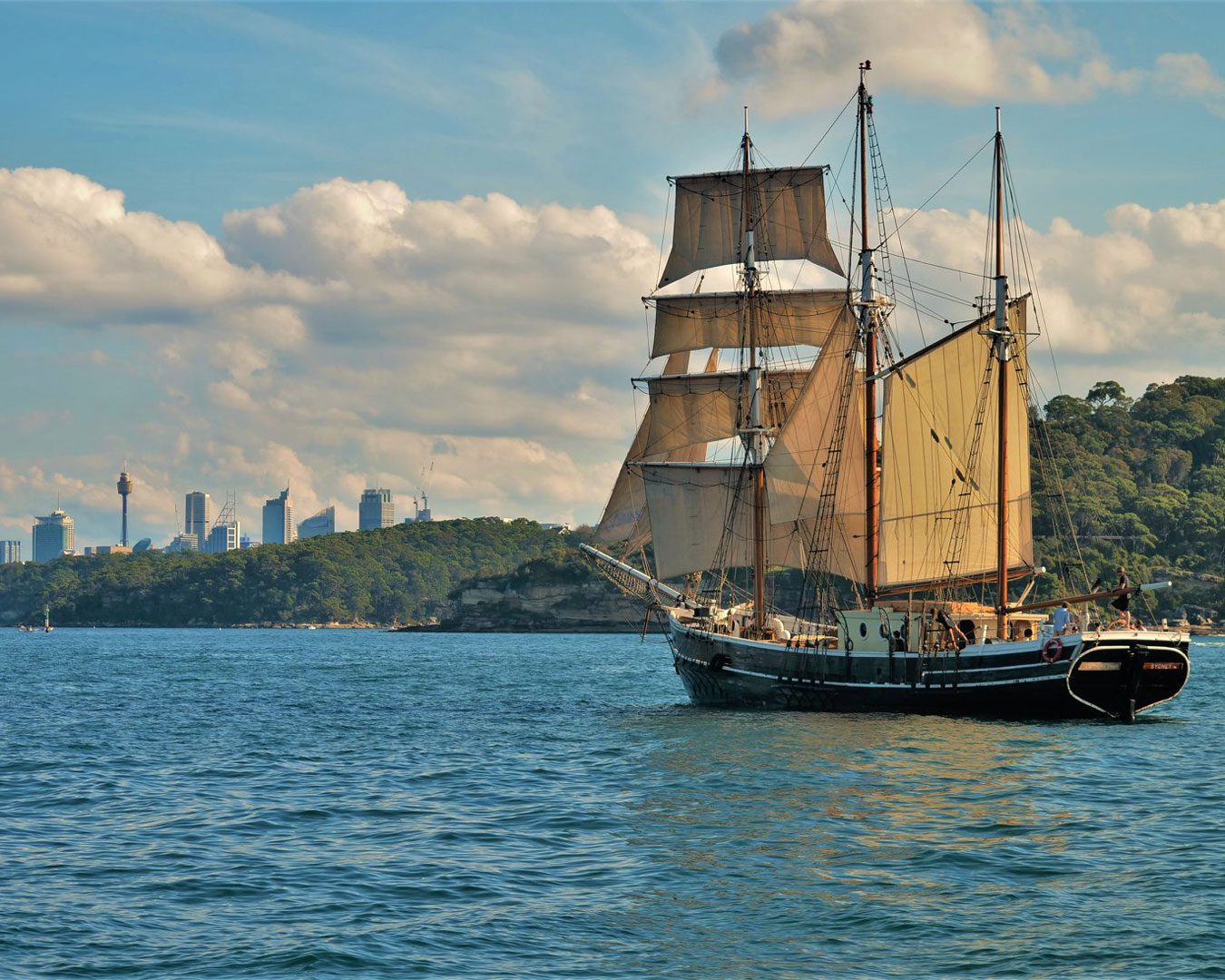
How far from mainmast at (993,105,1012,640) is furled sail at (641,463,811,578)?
13.3 m

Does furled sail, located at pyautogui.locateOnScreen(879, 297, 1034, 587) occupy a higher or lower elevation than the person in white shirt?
higher

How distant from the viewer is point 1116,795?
1389 inches

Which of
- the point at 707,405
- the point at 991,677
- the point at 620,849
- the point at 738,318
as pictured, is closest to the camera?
the point at 620,849

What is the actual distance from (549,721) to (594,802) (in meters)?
23.2

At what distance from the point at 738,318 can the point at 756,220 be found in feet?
16.1

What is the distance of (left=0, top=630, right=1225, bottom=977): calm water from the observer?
71.3 ft

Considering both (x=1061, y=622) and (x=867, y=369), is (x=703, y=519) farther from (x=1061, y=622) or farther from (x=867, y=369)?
(x=1061, y=622)

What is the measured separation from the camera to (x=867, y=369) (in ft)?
216

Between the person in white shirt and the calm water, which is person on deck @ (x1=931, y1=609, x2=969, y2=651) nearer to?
the calm water

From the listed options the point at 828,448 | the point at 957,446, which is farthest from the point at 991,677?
the point at 828,448

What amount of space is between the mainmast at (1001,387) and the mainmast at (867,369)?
582cm

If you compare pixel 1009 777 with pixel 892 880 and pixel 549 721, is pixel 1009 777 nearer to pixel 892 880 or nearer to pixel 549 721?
pixel 892 880

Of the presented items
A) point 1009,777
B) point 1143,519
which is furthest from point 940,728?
point 1143,519

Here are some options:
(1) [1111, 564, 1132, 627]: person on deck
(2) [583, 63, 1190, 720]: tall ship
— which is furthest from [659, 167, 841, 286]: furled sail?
(1) [1111, 564, 1132, 627]: person on deck
